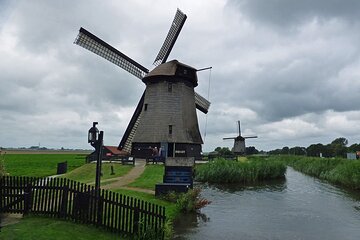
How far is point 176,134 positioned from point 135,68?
10.6 meters

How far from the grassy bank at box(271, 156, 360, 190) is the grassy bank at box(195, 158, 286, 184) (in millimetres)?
5398

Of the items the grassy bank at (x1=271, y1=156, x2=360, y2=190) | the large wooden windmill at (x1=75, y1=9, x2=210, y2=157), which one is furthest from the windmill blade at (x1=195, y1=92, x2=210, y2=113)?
the grassy bank at (x1=271, y1=156, x2=360, y2=190)

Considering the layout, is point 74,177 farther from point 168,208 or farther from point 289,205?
point 289,205

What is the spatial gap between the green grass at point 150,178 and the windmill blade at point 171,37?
17.0 metres

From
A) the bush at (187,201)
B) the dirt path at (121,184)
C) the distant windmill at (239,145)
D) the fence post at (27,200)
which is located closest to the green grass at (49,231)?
the fence post at (27,200)

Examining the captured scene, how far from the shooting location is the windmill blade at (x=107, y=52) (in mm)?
35469

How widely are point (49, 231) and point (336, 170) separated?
26989mm

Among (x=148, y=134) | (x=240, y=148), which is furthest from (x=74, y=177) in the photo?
(x=240, y=148)

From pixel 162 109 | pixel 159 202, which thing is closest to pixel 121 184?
pixel 159 202

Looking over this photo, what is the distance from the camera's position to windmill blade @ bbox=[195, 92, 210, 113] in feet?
138

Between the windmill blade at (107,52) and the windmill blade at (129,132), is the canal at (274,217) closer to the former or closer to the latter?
the windmill blade at (129,132)

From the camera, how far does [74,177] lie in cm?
2408

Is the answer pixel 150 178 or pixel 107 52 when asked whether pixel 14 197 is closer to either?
pixel 150 178

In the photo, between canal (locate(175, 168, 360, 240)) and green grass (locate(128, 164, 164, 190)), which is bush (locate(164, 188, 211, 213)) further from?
green grass (locate(128, 164, 164, 190))
